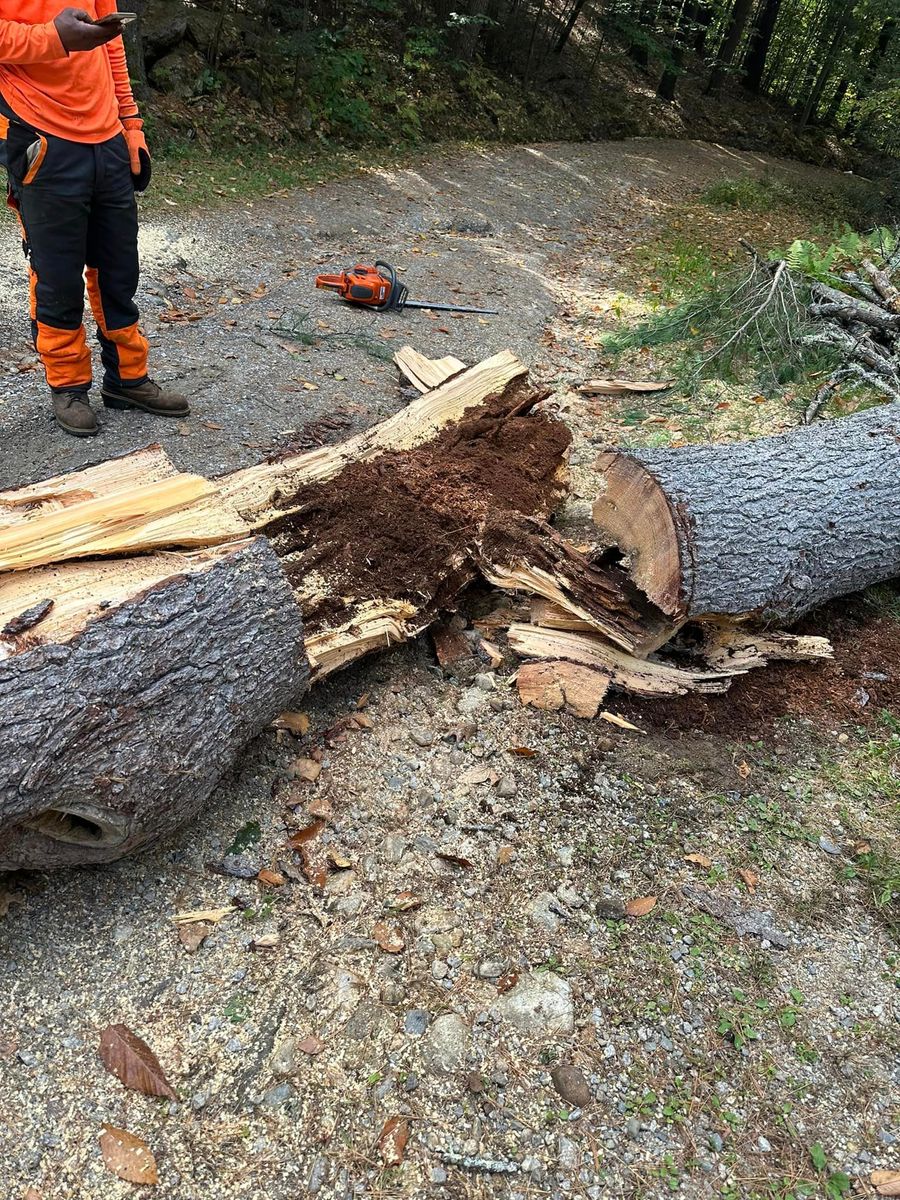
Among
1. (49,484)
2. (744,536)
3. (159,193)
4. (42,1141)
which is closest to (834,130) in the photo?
(159,193)

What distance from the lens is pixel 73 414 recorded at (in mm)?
4051

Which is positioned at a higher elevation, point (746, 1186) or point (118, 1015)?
point (746, 1186)

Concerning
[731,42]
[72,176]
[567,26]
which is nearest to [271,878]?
[72,176]

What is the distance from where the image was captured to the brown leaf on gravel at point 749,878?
243 cm

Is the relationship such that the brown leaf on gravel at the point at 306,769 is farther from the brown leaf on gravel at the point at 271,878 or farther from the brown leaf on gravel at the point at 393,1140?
the brown leaf on gravel at the point at 393,1140

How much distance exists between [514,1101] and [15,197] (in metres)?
4.10

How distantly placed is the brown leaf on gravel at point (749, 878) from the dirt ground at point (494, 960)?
0.01m

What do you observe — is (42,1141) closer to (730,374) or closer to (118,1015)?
(118,1015)

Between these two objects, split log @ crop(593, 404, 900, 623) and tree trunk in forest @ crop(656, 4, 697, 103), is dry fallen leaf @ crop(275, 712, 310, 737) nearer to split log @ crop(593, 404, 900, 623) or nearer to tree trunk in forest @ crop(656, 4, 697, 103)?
split log @ crop(593, 404, 900, 623)

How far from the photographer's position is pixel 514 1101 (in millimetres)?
1902

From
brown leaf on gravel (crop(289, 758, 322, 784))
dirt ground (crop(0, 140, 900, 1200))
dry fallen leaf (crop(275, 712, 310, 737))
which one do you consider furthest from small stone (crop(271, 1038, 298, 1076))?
dry fallen leaf (crop(275, 712, 310, 737))

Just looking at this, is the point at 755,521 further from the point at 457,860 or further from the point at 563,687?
the point at 457,860

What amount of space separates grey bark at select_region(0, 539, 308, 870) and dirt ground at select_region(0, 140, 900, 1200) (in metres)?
0.24

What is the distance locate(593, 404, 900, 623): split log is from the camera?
9.76ft
